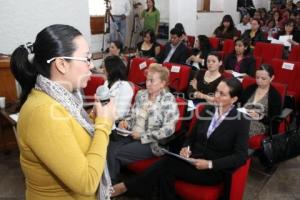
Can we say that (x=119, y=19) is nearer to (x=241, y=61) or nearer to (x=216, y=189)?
(x=241, y=61)

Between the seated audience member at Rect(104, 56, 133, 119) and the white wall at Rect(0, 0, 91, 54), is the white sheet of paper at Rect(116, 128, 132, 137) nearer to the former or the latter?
the seated audience member at Rect(104, 56, 133, 119)

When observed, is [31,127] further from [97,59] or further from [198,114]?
[97,59]

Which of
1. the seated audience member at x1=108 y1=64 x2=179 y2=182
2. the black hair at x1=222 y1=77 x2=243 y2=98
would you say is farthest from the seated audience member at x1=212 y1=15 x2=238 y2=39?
the black hair at x1=222 y1=77 x2=243 y2=98

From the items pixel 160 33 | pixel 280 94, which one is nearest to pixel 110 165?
pixel 280 94

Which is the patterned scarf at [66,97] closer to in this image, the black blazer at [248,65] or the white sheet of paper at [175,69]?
the white sheet of paper at [175,69]

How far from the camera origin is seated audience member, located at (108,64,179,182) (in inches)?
99.1

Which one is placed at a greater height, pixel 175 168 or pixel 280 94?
pixel 280 94

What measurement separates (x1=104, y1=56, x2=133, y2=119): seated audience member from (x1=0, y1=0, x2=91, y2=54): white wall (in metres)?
1.83

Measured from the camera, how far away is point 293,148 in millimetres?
2682

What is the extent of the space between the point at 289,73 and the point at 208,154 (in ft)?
7.28

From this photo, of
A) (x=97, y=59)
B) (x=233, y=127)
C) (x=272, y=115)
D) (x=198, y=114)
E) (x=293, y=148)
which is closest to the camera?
(x=233, y=127)

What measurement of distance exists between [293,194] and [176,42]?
10.3ft

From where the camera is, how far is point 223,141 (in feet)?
7.07

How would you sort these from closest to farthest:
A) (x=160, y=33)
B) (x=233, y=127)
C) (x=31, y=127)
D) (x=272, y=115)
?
(x=31, y=127), (x=233, y=127), (x=272, y=115), (x=160, y=33)
